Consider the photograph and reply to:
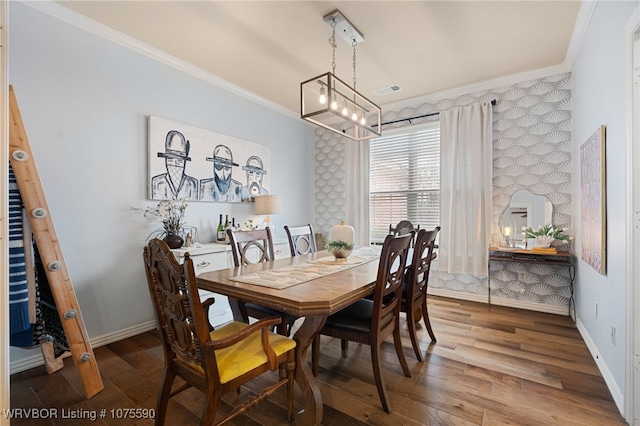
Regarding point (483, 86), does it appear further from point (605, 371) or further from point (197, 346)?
point (197, 346)

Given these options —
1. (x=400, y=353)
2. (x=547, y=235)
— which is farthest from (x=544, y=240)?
(x=400, y=353)

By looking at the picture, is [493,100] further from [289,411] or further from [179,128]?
[289,411]

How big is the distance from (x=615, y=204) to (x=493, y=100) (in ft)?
7.43

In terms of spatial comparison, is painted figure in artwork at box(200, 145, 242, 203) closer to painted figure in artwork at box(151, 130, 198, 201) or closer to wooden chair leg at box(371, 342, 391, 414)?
painted figure in artwork at box(151, 130, 198, 201)

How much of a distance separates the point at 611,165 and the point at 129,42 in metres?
4.02

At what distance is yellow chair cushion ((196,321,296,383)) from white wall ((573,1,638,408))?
6.34 feet

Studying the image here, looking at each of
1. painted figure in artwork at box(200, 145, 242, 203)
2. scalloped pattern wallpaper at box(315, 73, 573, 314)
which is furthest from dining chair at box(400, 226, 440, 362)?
painted figure in artwork at box(200, 145, 242, 203)

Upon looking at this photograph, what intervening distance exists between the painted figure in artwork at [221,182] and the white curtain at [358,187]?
1809mm

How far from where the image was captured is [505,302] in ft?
11.8

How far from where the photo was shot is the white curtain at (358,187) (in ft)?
15.1

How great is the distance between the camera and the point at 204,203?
346cm

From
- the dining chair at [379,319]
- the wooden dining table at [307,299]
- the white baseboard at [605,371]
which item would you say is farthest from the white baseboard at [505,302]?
the wooden dining table at [307,299]

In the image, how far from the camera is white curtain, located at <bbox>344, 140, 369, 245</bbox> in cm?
461

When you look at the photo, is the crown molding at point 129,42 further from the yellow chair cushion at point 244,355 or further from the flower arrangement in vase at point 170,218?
the yellow chair cushion at point 244,355
